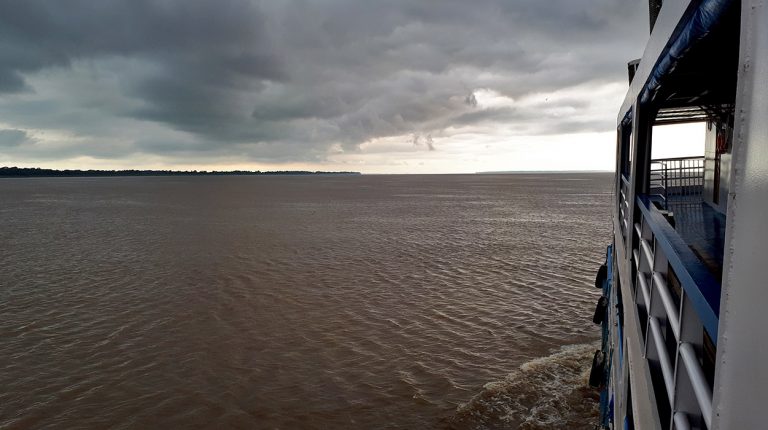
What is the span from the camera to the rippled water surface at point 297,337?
8.85 m

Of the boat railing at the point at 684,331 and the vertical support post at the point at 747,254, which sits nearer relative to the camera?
the vertical support post at the point at 747,254

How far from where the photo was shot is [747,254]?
1.39 m

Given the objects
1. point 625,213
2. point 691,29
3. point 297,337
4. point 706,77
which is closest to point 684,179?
point 625,213

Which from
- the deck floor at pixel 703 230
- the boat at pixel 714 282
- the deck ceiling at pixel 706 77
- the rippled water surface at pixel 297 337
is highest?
the deck ceiling at pixel 706 77

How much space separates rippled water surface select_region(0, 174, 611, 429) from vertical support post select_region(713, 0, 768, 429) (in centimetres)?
762

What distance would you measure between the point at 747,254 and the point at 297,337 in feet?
38.3

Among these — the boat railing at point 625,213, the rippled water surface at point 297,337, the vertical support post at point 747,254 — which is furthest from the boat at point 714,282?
the rippled water surface at point 297,337

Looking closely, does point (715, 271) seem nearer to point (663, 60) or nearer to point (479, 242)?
A: point (663, 60)

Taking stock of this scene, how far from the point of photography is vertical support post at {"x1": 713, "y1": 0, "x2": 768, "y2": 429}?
4.27 ft

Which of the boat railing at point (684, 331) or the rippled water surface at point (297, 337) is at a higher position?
the boat railing at point (684, 331)

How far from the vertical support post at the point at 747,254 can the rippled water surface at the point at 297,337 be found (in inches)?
300

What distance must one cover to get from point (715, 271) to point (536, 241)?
2381 centimetres

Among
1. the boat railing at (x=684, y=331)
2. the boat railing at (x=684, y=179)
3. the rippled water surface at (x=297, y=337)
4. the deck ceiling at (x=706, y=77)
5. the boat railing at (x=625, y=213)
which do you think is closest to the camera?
the boat railing at (x=684, y=331)

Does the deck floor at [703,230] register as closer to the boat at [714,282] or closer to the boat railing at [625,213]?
the boat at [714,282]
